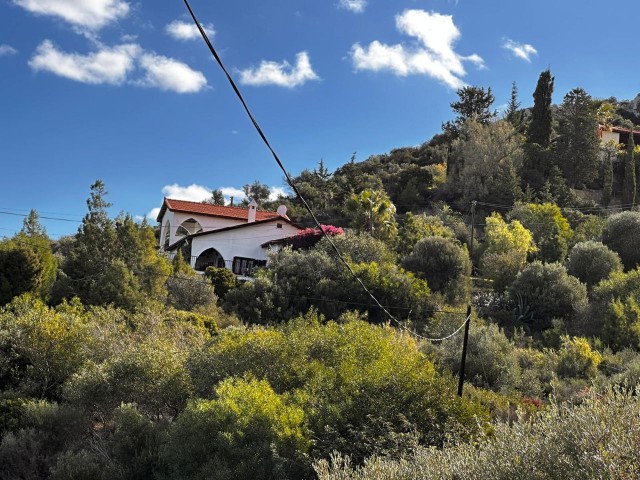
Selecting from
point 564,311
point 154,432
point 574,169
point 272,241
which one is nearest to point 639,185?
point 574,169

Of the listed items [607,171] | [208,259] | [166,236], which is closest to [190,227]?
[166,236]

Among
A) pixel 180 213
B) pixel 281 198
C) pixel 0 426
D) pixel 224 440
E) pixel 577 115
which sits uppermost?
pixel 577 115

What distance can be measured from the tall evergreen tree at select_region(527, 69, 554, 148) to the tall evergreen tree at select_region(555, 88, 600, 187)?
2187 mm

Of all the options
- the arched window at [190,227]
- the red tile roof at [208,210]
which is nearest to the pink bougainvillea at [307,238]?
the red tile roof at [208,210]

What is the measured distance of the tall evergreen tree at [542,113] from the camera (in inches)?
2245

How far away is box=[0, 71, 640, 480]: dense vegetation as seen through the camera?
10922 mm

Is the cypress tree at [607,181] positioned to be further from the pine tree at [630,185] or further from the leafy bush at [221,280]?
the leafy bush at [221,280]

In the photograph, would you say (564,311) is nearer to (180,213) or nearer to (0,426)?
(0,426)

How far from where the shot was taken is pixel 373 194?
129 feet

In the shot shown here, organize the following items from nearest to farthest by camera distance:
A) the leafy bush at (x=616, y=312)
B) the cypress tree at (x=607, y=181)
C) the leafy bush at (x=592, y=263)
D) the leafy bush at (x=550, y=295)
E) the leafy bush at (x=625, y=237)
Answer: the leafy bush at (x=616, y=312) → the leafy bush at (x=550, y=295) → the leafy bush at (x=592, y=263) → the leafy bush at (x=625, y=237) → the cypress tree at (x=607, y=181)

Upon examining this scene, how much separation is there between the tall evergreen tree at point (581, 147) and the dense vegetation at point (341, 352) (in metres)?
3.68

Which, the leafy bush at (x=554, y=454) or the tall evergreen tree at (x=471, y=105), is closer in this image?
the leafy bush at (x=554, y=454)

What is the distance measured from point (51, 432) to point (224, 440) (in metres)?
7.09

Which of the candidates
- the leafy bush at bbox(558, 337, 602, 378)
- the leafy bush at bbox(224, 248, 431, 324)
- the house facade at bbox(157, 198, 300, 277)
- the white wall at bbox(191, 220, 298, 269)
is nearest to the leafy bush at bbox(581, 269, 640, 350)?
the leafy bush at bbox(558, 337, 602, 378)
